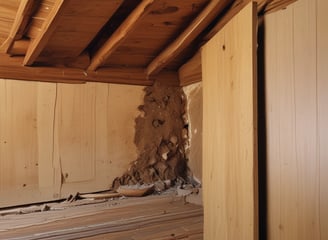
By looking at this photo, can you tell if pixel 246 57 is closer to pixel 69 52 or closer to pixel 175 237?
pixel 175 237

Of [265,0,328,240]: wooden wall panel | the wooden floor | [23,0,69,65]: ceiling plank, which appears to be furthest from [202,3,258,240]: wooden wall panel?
[23,0,69,65]: ceiling plank

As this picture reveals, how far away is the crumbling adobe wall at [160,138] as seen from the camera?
111 inches

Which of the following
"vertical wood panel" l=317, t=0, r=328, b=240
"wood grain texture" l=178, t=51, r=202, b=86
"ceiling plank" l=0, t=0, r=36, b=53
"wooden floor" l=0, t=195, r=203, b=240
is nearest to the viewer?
"vertical wood panel" l=317, t=0, r=328, b=240

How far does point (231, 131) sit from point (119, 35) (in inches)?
45.6

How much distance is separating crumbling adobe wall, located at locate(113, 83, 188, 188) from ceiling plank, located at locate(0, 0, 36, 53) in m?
1.22

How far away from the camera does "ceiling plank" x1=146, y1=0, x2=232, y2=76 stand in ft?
6.82

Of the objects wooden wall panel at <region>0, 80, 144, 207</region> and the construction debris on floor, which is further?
wooden wall panel at <region>0, 80, 144, 207</region>

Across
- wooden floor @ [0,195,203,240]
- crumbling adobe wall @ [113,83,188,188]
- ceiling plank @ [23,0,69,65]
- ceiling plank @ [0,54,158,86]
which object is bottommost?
wooden floor @ [0,195,203,240]

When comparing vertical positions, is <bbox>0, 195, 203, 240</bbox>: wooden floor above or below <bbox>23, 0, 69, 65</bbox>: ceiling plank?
below

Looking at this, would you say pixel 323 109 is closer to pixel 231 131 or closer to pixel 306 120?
pixel 306 120

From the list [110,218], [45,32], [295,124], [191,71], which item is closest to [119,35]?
[45,32]

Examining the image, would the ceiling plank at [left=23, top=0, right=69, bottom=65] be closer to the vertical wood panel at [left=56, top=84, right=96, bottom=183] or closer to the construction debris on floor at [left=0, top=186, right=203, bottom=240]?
the vertical wood panel at [left=56, top=84, right=96, bottom=183]

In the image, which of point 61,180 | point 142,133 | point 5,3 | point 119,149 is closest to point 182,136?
point 142,133

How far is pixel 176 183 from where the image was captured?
2.88 meters
